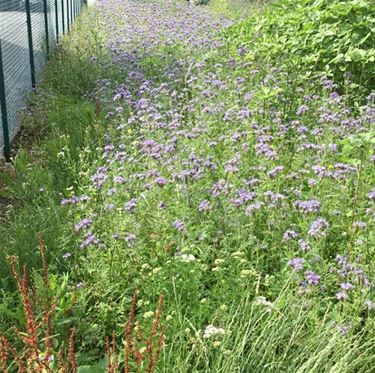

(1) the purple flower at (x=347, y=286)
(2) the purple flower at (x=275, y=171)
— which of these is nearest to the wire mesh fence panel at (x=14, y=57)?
(2) the purple flower at (x=275, y=171)

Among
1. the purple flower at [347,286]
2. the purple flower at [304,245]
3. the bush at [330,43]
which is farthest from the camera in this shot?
the bush at [330,43]

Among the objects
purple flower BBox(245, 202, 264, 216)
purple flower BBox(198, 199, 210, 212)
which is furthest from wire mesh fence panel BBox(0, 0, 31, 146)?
purple flower BBox(245, 202, 264, 216)

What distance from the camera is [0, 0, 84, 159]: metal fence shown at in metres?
5.65

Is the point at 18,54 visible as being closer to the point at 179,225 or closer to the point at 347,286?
the point at 179,225

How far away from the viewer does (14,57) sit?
6.43 m

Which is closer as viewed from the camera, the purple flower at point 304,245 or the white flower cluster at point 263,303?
the white flower cluster at point 263,303

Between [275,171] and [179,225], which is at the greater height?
[275,171]

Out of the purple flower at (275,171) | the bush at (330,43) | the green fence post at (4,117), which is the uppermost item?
the bush at (330,43)

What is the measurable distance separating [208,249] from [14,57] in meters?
4.33

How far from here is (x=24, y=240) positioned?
11.1 feet

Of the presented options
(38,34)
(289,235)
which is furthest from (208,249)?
(38,34)

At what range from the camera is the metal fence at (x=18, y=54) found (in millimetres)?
5652

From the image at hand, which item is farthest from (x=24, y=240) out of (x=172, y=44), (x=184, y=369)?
(x=172, y=44)

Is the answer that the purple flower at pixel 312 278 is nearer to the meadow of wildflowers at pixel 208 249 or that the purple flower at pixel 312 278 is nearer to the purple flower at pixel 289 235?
the meadow of wildflowers at pixel 208 249
